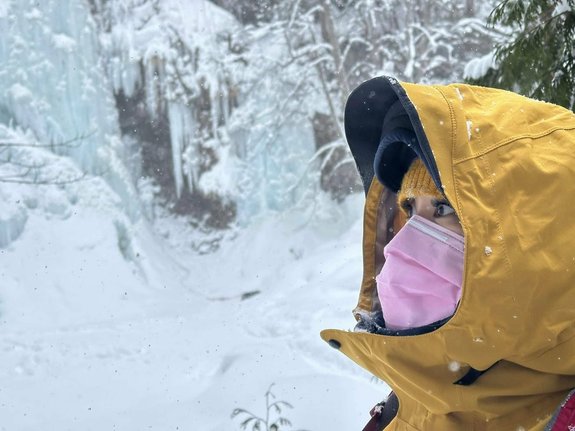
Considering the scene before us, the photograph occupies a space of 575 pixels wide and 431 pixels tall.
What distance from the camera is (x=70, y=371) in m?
8.62

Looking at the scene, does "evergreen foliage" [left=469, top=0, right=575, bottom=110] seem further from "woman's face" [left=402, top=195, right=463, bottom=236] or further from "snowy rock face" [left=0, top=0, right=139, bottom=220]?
"snowy rock face" [left=0, top=0, right=139, bottom=220]

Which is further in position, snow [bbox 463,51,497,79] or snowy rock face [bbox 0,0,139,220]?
snowy rock face [bbox 0,0,139,220]

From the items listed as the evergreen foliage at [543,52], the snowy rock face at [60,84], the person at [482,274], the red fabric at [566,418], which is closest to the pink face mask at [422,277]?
the person at [482,274]

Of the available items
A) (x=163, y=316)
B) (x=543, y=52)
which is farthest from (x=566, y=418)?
(x=163, y=316)

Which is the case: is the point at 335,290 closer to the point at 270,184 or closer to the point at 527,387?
the point at 270,184

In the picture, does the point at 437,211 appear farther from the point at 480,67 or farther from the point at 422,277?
the point at 480,67

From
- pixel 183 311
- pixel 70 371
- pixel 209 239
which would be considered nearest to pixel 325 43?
pixel 209 239

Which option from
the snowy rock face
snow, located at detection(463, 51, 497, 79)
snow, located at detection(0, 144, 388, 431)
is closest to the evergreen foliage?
snow, located at detection(463, 51, 497, 79)

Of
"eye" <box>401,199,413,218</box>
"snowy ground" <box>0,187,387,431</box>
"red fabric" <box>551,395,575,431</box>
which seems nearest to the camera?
"red fabric" <box>551,395,575,431</box>

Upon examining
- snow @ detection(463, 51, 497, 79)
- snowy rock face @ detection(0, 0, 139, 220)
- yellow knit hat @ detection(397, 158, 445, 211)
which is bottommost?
snowy rock face @ detection(0, 0, 139, 220)

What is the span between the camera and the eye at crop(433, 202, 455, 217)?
A: 3.77ft

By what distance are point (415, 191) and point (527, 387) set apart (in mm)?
406

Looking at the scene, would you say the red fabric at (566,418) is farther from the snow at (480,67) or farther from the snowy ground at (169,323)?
the snowy ground at (169,323)

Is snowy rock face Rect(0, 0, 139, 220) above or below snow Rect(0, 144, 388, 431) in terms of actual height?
above
